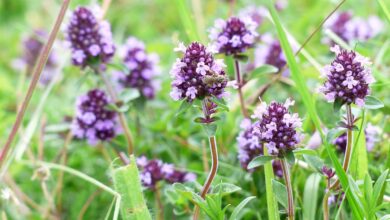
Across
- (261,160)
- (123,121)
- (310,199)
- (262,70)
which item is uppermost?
(262,70)

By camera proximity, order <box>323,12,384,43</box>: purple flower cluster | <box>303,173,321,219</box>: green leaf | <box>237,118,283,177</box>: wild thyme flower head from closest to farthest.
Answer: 1. <box>303,173,321,219</box>: green leaf
2. <box>237,118,283,177</box>: wild thyme flower head
3. <box>323,12,384,43</box>: purple flower cluster

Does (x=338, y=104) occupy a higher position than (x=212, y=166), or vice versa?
(x=338, y=104)

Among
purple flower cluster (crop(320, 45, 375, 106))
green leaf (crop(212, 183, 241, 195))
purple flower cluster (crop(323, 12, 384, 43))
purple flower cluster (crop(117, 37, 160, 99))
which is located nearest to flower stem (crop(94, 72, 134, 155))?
purple flower cluster (crop(117, 37, 160, 99))

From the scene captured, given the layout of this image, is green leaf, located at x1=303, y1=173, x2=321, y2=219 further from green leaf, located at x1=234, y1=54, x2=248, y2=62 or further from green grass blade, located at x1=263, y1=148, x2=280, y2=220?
green leaf, located at x1=234, y1=54, x2=248, y2=62

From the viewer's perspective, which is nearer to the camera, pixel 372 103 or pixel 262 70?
pixel 372 103

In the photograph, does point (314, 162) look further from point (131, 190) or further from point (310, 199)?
point (131, 190)

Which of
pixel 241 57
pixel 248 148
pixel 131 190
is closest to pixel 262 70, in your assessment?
pixel 241 57

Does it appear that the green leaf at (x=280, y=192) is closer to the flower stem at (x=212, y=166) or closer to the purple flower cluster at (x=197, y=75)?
the flower stem at (x=212, y=166)
